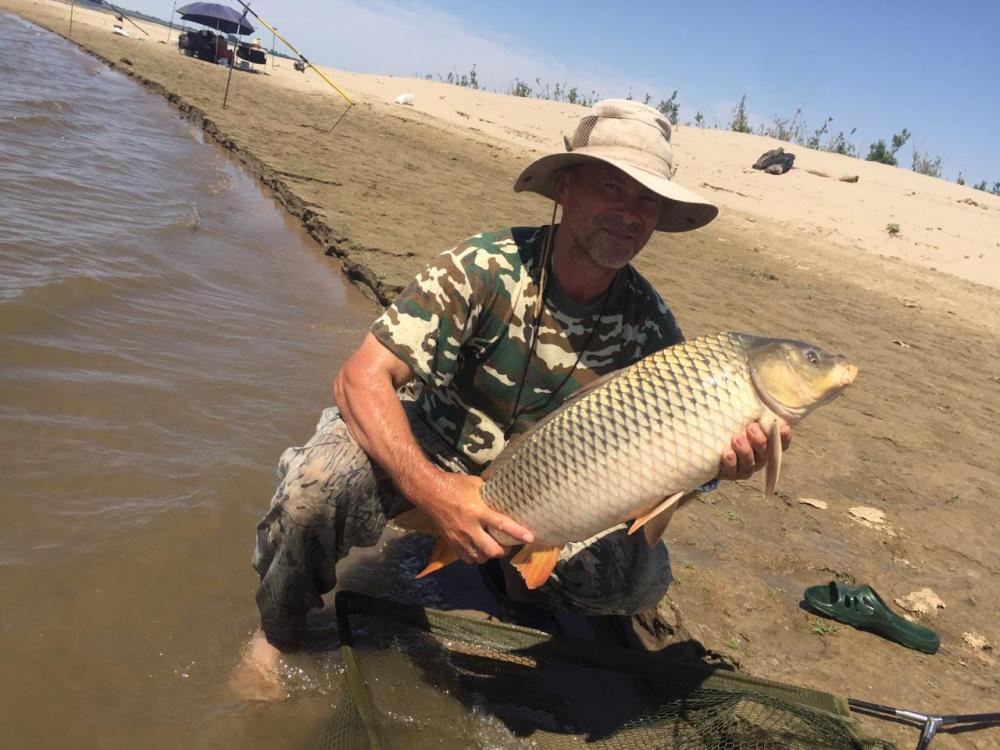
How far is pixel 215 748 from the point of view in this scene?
7.16 feet

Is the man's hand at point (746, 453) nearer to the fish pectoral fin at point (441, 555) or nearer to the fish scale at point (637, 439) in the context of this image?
the fish scale at point (637, 439)

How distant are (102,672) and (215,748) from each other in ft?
1.48

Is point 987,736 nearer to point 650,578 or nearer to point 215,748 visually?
point 650,578

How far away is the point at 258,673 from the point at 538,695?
0.96 metres

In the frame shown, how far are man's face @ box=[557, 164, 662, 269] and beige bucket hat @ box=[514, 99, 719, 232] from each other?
63 mm

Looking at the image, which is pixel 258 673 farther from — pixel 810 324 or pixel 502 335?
pixel 810 324

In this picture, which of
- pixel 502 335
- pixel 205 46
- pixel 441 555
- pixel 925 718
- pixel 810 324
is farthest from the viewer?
pixel 205 46

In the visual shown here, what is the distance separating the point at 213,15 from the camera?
30.9 meters

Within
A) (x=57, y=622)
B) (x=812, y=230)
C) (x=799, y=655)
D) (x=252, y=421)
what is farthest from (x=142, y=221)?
(x=812, y=230)

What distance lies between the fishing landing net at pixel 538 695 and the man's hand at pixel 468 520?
41cm

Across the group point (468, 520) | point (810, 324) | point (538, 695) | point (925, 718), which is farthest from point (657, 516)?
point (810, 324)

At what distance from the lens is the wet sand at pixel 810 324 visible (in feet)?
10.1

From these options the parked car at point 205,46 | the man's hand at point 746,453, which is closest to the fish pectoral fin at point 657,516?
the man's hand at point 746,453

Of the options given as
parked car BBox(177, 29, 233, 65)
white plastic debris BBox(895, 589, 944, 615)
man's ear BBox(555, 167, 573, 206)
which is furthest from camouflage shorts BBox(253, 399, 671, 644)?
parked car BBox(177, 29, 233, 65)
